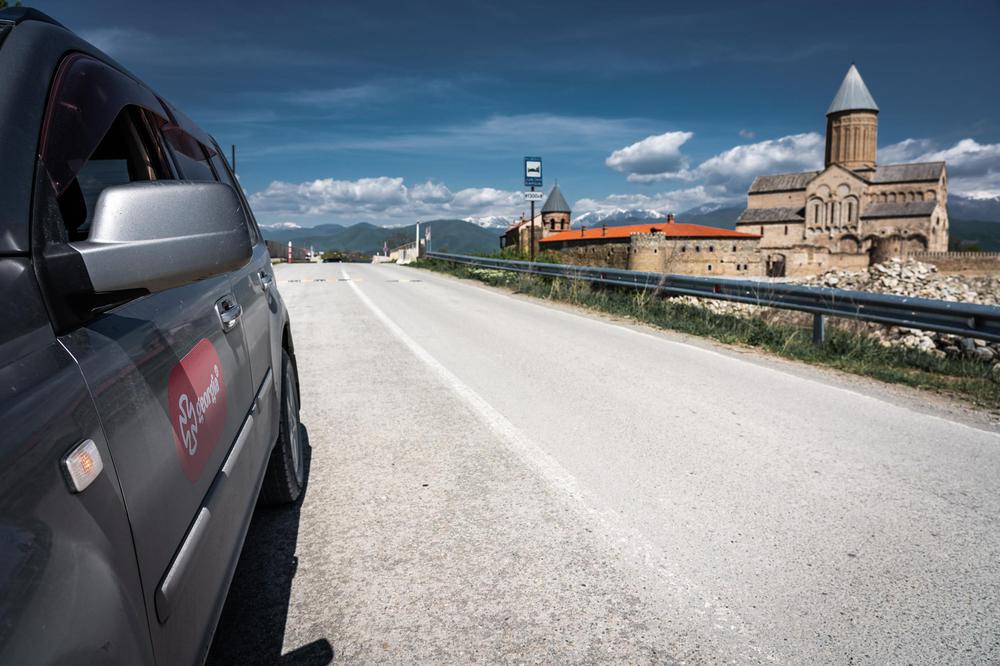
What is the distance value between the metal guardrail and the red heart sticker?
7.55 meters

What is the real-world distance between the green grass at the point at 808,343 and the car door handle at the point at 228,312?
6.59 m

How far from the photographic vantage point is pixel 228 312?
8.08 ft

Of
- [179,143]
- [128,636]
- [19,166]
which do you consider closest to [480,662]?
[128,636]

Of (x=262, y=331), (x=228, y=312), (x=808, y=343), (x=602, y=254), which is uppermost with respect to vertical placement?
(x=602, y=254)

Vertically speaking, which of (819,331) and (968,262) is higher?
(968,262)

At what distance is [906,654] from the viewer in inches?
91.1

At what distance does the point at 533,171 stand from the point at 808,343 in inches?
738

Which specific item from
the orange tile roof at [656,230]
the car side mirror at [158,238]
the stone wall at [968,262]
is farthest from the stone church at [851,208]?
the car side mirror at [158,238]

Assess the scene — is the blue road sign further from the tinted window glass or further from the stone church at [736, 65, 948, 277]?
the stone church at [736, 65, 948, 277]

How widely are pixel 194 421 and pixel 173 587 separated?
0.49 meters

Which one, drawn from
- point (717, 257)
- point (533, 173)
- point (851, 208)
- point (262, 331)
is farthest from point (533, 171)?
point (851, 208)

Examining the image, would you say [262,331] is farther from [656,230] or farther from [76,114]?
[656,230]

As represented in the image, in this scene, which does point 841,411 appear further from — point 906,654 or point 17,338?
point 17,338

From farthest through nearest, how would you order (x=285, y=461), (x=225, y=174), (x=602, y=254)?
(x=602, y=254) < (x=225, y=174) < (x=285, y=461)
